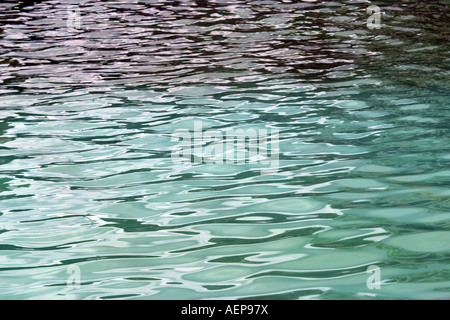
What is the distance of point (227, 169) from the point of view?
5234mm

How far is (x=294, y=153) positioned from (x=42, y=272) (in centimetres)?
240

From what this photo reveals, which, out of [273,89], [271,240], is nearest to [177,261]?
[271,240]

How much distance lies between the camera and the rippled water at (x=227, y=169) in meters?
3.68

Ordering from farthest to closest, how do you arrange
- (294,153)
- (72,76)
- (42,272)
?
(72,76), (294,153), (42,272)

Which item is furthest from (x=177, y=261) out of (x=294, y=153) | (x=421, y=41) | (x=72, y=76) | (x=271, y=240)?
(x=421, y=41)

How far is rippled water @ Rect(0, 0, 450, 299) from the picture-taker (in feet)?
12.1

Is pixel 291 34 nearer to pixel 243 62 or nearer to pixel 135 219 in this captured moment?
pixel 243 62

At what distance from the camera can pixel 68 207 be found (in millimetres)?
4578

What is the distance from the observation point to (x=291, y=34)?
10297 millimetres

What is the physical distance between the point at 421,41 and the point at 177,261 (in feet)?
21.6
